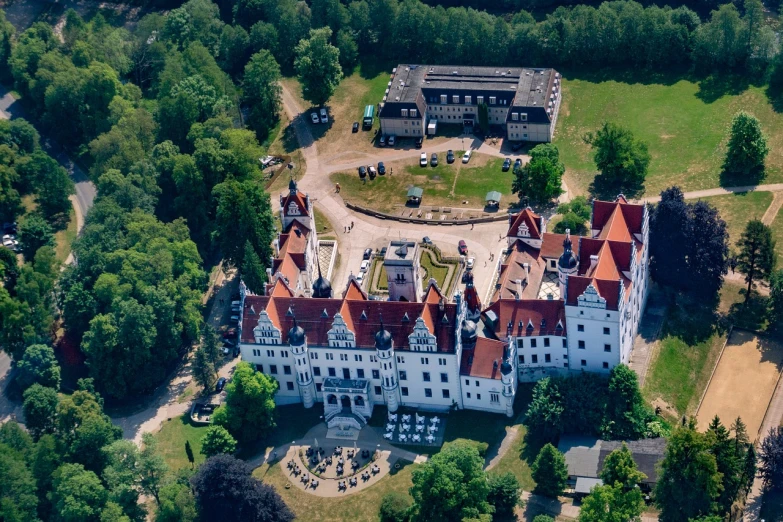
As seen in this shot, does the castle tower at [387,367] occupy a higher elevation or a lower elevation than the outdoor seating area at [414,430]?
higher

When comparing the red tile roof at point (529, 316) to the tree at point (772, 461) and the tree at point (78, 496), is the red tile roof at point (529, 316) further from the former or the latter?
the tree at point (78, 496)

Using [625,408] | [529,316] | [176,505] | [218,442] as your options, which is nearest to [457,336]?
[529,316]

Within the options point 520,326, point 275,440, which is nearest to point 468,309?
point 520,326

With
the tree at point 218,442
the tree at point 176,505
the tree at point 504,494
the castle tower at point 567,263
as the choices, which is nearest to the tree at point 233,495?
the tree at point 176,505

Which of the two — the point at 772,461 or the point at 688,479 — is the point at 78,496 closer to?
the point at 688,479

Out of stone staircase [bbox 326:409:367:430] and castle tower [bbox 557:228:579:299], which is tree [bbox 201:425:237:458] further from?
castle tower [bbox 557:228:579:299]

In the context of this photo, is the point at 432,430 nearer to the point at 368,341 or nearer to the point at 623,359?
the point at 368,341
